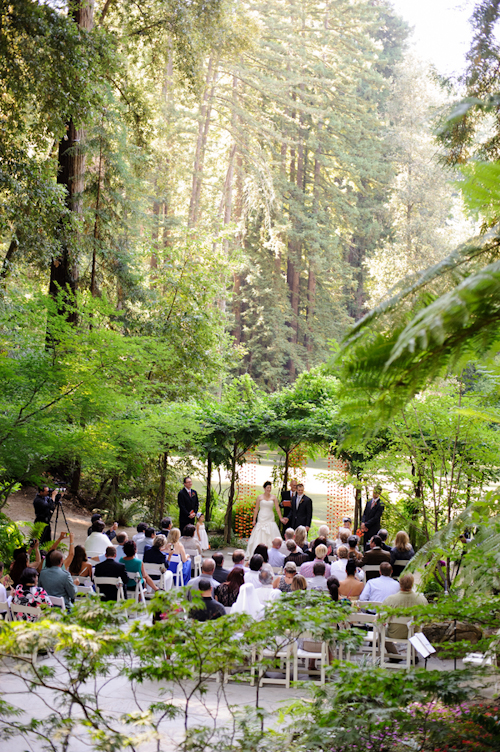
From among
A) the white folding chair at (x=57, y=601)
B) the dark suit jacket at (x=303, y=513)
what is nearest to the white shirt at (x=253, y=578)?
the white folding chair at (x=57, y=601)

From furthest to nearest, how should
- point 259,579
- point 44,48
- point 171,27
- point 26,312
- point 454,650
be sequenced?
point 171,27, point 26,312, point 44,48, point 259,579, point 454,650

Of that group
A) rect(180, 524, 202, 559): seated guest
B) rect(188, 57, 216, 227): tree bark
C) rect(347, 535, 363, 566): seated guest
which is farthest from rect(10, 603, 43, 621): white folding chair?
rect(188, 57, 216, 227): tree bark

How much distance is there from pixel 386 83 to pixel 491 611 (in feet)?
152

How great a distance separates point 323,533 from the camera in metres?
10.2

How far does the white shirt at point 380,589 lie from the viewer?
25.7 feet

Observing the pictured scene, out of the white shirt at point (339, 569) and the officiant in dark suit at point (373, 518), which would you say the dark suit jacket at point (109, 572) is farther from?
the officiant in dark suit at point (373, 518)

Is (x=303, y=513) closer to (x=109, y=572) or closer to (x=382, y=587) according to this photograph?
(x=382, y=587)

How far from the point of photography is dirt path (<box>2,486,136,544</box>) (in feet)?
48.2

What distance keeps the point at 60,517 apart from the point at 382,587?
398 inches

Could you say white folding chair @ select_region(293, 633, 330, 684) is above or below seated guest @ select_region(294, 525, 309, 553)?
below

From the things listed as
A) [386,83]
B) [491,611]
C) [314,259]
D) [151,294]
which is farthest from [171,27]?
[386,83]

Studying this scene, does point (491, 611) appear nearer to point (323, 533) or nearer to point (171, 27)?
point (323, 533)

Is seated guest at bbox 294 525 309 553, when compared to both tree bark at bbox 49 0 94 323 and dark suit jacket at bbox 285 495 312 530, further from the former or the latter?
tree bark at bbox 49 0 94 323

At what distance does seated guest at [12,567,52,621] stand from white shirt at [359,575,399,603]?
12.2 ft
